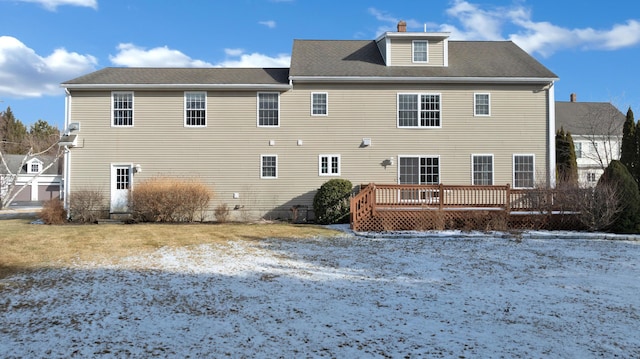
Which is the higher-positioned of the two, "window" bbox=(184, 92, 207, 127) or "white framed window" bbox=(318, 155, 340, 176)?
"window" bbox=(184, 92, 207, 127)

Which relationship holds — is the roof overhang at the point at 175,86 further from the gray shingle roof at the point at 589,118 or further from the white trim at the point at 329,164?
the gray shingle roof at the point at 589,118

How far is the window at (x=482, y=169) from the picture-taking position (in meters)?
17.5

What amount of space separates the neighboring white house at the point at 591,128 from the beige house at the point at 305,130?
19.9 meters

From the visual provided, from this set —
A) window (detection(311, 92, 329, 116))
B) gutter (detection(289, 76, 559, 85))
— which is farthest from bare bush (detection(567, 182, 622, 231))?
window (detection(311, 92, 329, 116))

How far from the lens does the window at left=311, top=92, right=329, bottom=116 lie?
17359 millimetres

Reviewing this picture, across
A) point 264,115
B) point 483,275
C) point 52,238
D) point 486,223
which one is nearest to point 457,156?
point 486,223

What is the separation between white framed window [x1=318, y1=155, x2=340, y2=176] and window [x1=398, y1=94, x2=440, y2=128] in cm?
305

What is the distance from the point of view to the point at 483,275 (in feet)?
25.9

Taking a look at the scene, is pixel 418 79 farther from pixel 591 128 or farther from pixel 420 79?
pixel 591 128

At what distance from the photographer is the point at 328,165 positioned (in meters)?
17.3

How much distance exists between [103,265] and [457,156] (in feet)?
44.4

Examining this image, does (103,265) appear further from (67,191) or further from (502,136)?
(502,136)

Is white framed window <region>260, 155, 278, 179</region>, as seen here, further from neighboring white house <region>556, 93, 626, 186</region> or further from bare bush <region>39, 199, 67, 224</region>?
neighboring white house <region>556, 93, 626, 186</region>

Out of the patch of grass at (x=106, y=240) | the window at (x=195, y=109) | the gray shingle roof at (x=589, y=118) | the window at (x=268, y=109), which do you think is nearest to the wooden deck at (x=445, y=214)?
the patch of grass at (x=106, y=240)
